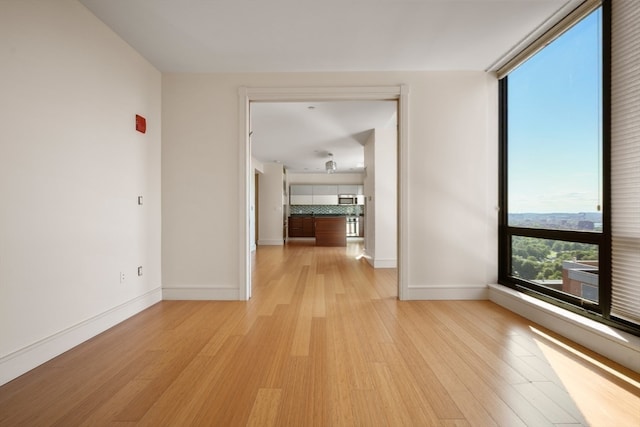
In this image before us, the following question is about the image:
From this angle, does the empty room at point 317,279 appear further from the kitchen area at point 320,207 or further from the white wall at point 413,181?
the kitchen area at point 320,207

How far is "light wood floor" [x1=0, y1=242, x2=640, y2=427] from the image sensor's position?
1.37 meters

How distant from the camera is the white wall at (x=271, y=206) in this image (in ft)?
30.1

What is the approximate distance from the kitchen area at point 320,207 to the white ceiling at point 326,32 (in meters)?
7.93

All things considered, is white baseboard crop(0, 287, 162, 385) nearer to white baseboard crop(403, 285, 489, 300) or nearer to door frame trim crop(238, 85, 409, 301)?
door frame trim crop(238, 85, 409, 301)

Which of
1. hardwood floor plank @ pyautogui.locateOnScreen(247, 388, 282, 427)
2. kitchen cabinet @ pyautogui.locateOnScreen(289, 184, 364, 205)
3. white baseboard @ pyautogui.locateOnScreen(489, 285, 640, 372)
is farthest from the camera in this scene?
kitchen cabinet @ pyautogui.locateOnScreen(289, 184, 364, 205)

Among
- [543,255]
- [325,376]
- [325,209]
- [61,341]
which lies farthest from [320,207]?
[325,376]

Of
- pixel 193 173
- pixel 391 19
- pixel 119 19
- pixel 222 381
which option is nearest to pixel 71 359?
pixel 222 381

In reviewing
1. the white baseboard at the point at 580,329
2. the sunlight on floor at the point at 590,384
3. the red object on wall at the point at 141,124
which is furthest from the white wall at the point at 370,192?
the red object on wall at the point at 141,124

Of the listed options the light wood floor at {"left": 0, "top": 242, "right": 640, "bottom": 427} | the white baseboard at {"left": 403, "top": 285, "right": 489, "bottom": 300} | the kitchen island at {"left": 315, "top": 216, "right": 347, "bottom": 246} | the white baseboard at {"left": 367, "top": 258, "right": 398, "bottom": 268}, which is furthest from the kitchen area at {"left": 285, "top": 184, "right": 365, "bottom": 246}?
the light wood floor at {"left": 0, "top": 242, "right": 640, "bottom": 427}

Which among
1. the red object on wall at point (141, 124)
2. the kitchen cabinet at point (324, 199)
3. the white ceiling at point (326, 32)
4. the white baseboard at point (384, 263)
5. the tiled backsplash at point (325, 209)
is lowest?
the white baseboard at point (384, 263)

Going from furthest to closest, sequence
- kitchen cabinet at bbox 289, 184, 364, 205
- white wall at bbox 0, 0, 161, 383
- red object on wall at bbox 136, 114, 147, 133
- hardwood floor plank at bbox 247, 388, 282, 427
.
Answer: kitchen cabinet at bbox 289, 184, 364, 205 < red object on wall at bbox 136, 114, 147, 133 < white wall at bbox 0, 0, 161, 383 < hardwood floor plank at bbox 247, 388, 282, 427

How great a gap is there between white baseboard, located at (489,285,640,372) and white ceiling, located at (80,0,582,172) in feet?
7.62

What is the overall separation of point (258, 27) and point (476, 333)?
3033mm

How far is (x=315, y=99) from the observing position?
Answer: 10.7 ft
